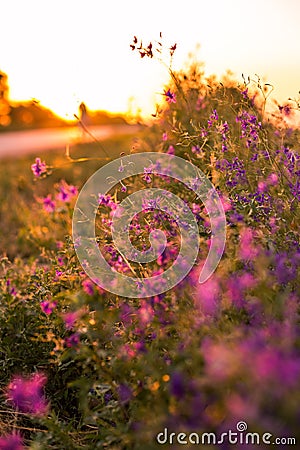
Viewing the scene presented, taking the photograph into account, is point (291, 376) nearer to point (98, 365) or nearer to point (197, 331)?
point (197, 331)

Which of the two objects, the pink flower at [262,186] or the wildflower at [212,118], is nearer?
the pink flower at [262,186]

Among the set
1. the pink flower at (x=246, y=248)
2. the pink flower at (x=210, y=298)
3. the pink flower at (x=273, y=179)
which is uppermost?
the pink flower at (x=273, y=179)

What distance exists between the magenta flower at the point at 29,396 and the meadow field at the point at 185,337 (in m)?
0.01

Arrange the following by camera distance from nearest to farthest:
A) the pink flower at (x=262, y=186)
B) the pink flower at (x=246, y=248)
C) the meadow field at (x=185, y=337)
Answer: the meadow field at (x=185, y=337) < the pink flower at (x=246, y=248) < the pink flower at (x=262, y=186)

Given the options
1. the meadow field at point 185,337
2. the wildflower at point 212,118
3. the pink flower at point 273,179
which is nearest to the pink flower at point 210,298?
the meadow field at point 185,337

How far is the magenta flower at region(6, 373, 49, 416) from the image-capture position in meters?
2.53

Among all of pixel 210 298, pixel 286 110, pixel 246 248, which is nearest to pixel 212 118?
pixel 286 110

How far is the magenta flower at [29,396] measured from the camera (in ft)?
8.29

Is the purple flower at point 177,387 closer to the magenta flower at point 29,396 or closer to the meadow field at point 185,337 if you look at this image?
the meadow field at point 185,337

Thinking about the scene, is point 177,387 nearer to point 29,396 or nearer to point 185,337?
point 185,337

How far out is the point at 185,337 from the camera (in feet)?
7.27

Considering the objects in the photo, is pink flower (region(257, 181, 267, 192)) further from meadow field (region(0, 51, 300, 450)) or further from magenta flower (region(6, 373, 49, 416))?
magenta flower (region(6, 373, 49, 416))

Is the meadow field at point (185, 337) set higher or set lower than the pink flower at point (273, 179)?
lower

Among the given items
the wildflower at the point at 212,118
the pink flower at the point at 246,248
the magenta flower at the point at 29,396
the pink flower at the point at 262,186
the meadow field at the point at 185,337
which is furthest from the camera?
the wildflower at the point at 212,118
